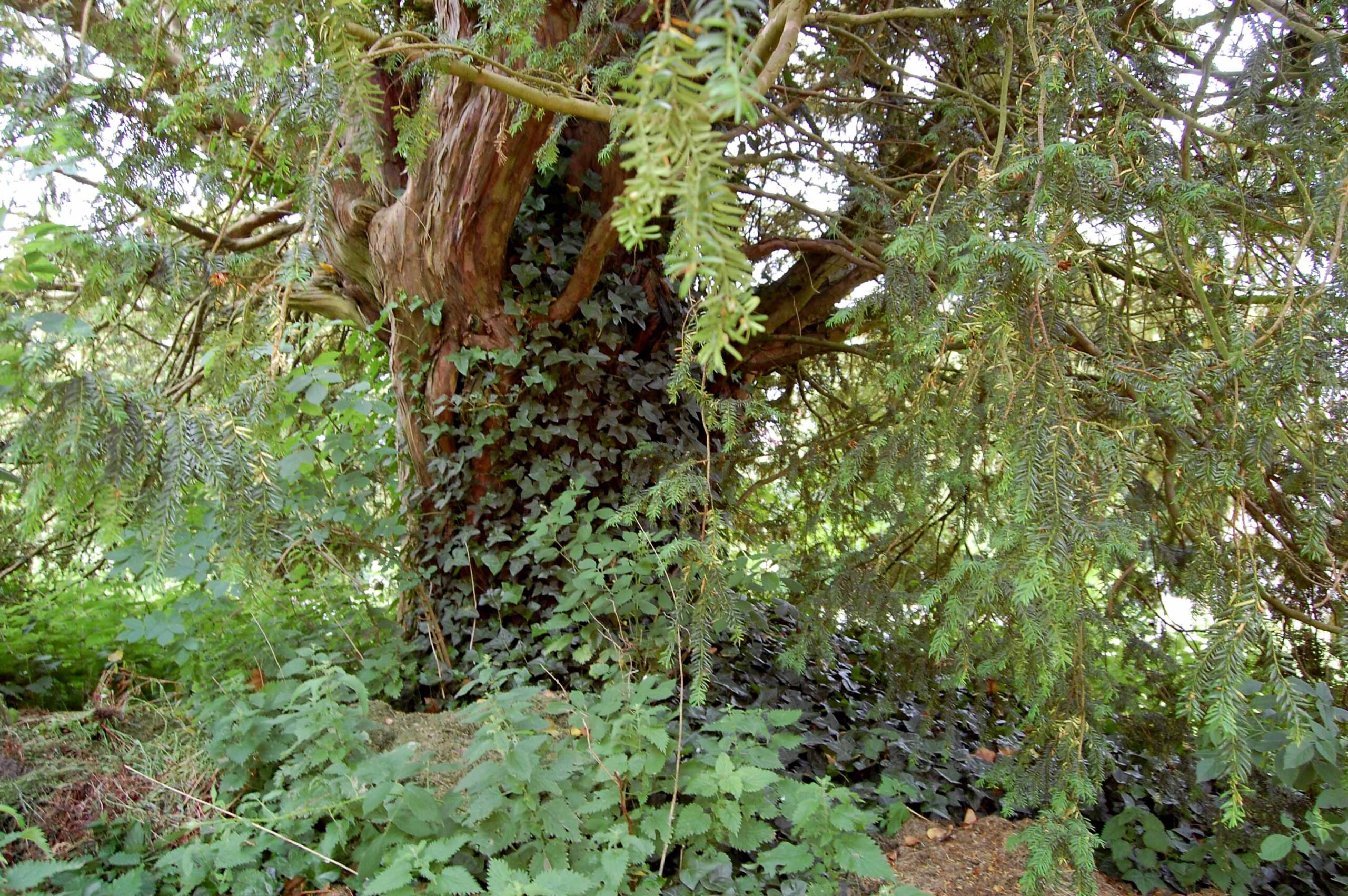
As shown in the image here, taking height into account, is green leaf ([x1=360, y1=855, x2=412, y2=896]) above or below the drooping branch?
below

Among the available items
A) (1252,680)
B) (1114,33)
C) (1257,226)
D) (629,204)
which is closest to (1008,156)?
(1114,33)

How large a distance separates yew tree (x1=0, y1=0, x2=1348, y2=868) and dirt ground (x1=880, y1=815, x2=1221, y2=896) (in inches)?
16.2

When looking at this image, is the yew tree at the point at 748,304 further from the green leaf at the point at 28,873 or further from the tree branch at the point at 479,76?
the green leaf at the point at 28,873

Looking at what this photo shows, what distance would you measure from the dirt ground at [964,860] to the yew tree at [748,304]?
0.41m

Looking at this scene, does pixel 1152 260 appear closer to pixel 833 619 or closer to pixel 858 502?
pixel 858 502

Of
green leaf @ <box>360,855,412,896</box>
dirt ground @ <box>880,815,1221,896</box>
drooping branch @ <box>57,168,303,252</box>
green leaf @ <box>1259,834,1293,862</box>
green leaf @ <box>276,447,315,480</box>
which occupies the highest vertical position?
drooping branch @ <box>57,168,303,252</box>

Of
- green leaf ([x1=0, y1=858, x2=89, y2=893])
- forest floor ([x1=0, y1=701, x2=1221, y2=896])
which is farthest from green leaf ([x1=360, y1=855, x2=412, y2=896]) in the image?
green leaf ([x1=0, y1=858, x2=89, y2=893])

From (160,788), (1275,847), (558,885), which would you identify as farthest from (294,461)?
(1275,847)

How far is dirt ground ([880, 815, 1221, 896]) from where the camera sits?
2.52m

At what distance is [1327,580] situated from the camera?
2453mm

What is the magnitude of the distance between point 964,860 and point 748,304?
2540 mm

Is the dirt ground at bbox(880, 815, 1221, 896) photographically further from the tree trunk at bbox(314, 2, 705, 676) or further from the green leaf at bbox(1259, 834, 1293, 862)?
the tree trunk at bbox(314, 2, 705, 676)

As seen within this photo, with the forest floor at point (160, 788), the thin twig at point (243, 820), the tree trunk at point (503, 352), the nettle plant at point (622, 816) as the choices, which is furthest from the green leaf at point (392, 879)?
the tree trunk at point (503, 352)

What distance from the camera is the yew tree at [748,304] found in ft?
5.83
